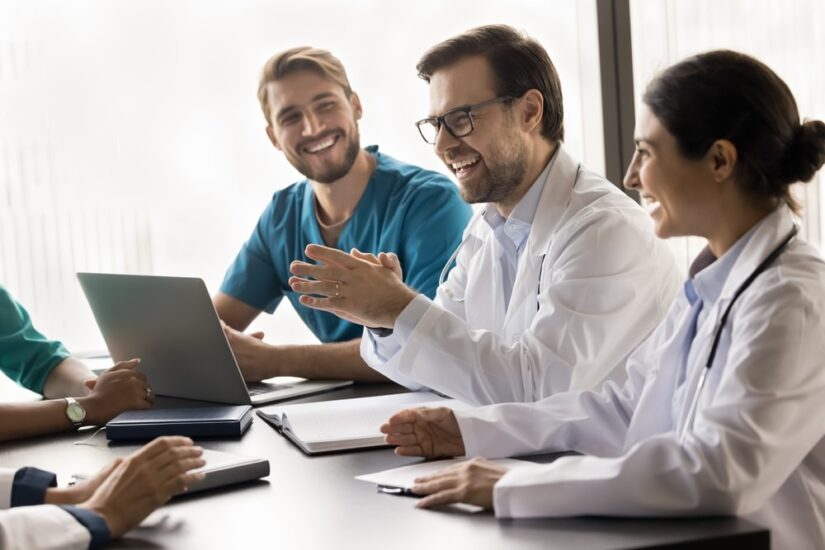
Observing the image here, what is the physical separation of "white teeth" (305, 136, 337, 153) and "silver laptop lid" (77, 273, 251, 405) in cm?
93

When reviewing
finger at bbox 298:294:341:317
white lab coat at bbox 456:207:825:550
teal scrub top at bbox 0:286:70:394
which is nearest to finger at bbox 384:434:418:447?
white lab coat at bbox 456:207:825:550

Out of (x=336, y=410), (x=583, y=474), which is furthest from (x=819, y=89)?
(x=583, y=474)

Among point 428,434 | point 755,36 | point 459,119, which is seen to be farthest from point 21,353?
point 755,36

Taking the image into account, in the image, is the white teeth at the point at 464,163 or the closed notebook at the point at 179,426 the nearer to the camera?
the closed notebook at the point at 179,426

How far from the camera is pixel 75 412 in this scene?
1855mm

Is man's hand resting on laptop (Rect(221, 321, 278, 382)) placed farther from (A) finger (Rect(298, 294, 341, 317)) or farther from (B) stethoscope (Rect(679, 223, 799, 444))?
(B) stethoscope (Rect(679, 223, 799, 444))

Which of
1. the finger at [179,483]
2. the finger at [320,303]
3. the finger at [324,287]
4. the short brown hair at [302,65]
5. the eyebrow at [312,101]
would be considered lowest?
the finger at [179,483]

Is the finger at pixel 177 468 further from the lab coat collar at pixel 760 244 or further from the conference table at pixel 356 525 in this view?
the lab coat collar at pixel 760 244

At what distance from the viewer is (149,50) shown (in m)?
3.32

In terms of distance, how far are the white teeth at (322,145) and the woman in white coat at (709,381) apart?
4.81 ft

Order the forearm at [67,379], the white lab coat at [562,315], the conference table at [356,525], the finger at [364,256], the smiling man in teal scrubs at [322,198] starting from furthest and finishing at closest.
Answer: the smiling man in teal scrubs at [322,198], the forearm at [67,379], the finger at [364,256], the white lab coat at [562,315], the conference table at [356,525]

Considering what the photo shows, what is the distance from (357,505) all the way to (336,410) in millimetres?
583

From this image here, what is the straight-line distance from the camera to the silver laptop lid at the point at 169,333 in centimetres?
187

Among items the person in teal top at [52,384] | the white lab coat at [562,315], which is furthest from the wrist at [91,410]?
the white lab coat at [562,315]
